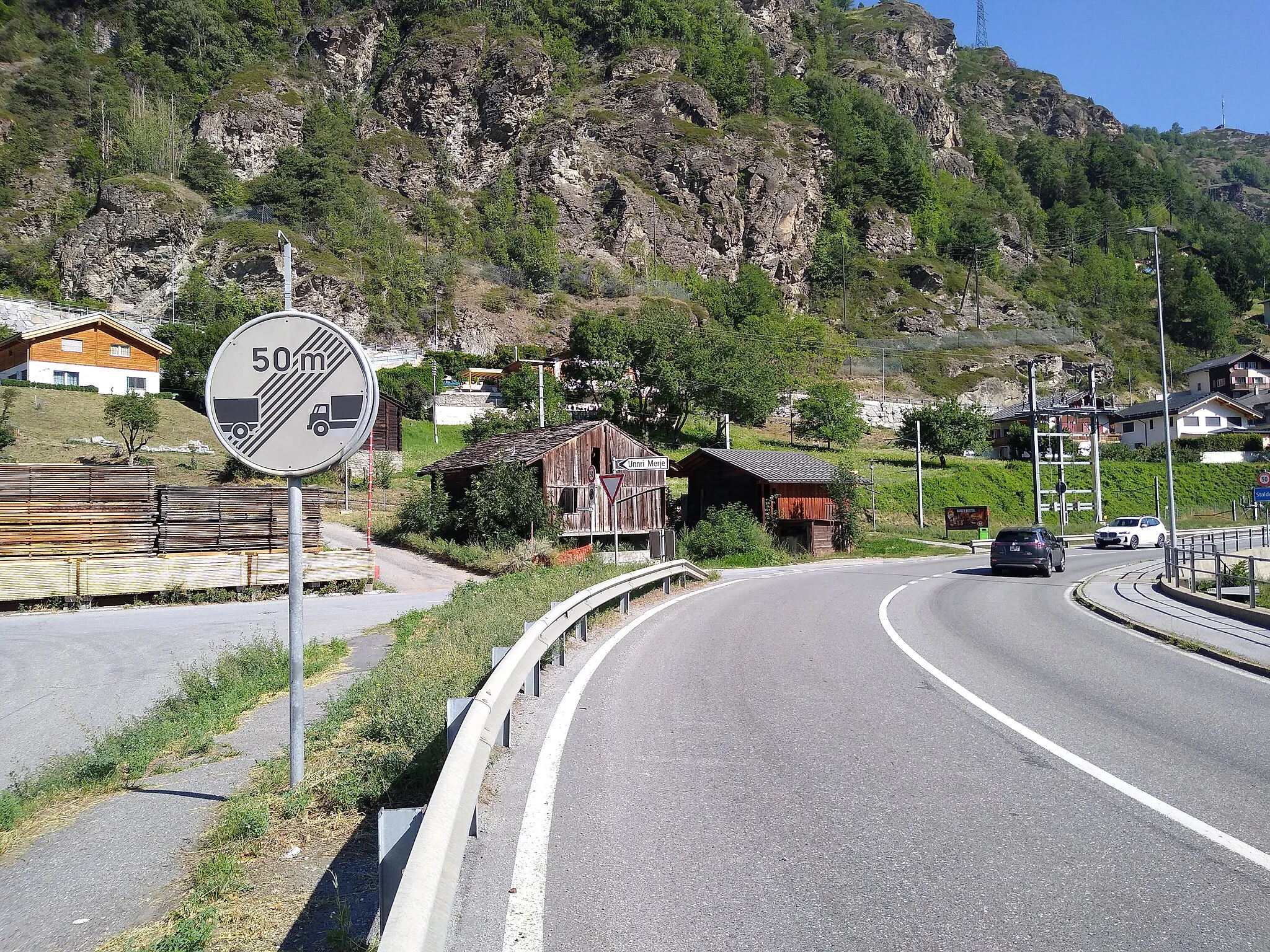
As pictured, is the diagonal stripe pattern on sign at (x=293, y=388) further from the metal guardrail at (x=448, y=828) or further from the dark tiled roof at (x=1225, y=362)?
the dark tiled roof at (x=1225, y=362)

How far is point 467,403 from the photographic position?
64.5 meters

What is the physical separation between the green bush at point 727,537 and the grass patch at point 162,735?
27.9 m

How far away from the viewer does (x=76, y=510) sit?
2328 cm

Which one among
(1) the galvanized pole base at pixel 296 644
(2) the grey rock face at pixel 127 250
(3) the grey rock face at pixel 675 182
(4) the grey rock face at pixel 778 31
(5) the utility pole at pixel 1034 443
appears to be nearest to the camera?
(1) the galvanized pole base at pixel 296 644

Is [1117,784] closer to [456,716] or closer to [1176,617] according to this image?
[456,716]

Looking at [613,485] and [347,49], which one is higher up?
[347,49]

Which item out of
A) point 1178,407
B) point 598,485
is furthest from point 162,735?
point 1178,407

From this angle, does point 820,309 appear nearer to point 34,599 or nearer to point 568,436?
point 568,436

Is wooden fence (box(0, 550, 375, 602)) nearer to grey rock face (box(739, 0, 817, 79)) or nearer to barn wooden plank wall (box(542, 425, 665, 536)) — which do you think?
barn wooden plank wall (box(542, 425, 665, 536))

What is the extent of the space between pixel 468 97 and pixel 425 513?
9833 cm

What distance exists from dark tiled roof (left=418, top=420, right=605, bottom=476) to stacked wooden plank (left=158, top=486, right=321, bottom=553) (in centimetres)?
932

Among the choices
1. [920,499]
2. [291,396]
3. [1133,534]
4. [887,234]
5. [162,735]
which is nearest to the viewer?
[291,396]

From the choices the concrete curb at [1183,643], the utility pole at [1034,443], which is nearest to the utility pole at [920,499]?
the utility pole at [1034,443]

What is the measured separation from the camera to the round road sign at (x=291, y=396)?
518 centimetres
